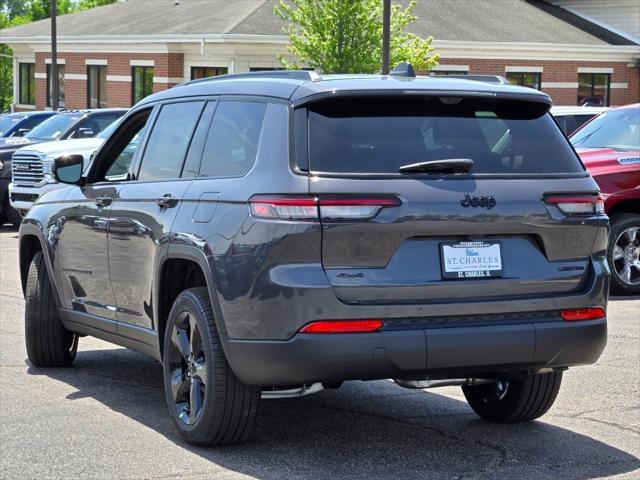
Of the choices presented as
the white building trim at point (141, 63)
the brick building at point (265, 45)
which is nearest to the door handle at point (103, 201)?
the brick building at point (265, 45)

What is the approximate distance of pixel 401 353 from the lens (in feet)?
18.7

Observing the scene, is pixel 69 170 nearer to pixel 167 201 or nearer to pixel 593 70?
pixel 167 201

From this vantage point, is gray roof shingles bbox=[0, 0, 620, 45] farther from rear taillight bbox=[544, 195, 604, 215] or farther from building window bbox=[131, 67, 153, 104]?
rear taillight bbox=[544, 195, 604, 215]

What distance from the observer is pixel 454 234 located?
19.3 ft

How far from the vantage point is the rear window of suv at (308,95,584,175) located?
5887 mm

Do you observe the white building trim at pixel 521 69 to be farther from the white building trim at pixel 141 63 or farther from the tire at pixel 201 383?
the tire at pixel 201 383

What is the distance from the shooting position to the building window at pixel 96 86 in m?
43.0

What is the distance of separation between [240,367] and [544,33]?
3715 cm

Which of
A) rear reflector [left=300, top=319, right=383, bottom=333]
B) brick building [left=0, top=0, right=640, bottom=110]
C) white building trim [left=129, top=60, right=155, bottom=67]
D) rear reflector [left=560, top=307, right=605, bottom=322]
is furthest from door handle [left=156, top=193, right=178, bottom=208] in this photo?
white building trim [left=129, top=60, right=155, bottom=67]

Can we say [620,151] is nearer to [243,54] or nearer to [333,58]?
[333,58]

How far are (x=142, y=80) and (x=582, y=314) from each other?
35.5 metres

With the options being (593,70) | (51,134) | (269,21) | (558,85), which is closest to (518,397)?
(51,134)

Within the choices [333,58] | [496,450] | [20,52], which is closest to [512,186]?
[496,450]

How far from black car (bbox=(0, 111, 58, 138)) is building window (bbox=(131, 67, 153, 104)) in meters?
13.1
